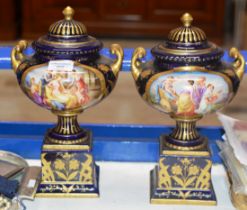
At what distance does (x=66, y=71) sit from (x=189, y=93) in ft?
0.73

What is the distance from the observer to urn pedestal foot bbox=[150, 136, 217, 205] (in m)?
1.03

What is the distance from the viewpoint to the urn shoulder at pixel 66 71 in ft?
3.22

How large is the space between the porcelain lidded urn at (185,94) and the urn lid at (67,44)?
93mm

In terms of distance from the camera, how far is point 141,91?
1.02 metres

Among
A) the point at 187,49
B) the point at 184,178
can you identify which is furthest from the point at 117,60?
the point at 184,178

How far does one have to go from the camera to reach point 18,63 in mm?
1039

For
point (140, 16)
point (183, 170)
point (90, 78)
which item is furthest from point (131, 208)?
point (140, 16)

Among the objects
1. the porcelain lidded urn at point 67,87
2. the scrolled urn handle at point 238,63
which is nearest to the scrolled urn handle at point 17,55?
the porcelain lidded urn at point 67,87

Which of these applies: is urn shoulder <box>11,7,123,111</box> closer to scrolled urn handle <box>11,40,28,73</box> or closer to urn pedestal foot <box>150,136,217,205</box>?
scrolled urn handle <box>11,40,28,73</box>

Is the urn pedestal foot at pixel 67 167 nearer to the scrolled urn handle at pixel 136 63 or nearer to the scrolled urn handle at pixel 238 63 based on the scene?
the scrolled urn handle at pixel 136 63

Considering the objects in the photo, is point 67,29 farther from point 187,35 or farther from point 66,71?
point 187,35

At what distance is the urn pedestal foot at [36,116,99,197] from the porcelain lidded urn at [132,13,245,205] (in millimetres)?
134

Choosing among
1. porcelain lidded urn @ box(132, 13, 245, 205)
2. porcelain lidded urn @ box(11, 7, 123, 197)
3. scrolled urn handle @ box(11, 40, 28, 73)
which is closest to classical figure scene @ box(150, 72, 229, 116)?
porcelain lidded urn @ box(132, 13, 245, 205)

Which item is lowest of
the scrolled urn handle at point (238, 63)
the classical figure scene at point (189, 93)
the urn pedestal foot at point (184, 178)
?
the urn pedestal foot at point (184, 178)
